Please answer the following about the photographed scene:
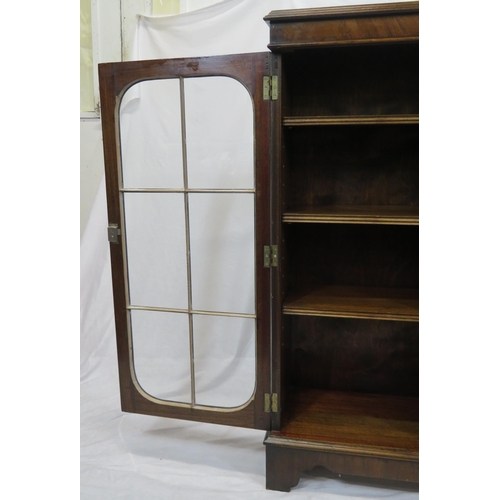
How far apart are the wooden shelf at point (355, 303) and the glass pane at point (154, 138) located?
63cm

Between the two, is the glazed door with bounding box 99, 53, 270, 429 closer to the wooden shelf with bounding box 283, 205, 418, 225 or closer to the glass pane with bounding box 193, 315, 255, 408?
the glass pane with bounding box 193, 315, 255, 408

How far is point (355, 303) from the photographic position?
178 centimetres

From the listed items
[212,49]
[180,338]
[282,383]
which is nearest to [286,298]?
[282,383]

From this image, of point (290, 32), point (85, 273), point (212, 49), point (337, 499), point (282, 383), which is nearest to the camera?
point (290, 32)

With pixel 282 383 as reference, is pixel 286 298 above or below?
above

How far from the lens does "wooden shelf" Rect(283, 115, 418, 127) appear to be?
157 centimetres

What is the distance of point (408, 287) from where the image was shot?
1994mm

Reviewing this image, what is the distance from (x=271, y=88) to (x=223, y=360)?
1.03 metres

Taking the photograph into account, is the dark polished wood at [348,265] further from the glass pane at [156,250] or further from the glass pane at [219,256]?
the glass pane at [156,250]

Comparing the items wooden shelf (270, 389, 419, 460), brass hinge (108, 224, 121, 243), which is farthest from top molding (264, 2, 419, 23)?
wooden shelf (270, 389, 419, 460)

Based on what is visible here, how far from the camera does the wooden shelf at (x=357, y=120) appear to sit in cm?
157

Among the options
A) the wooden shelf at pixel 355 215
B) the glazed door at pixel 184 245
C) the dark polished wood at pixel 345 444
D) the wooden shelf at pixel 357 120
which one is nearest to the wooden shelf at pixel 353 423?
the dark polished wood at pixel 345 444

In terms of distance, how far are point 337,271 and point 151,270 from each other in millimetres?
751

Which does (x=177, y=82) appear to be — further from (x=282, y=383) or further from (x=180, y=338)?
(x=282, y=383)
